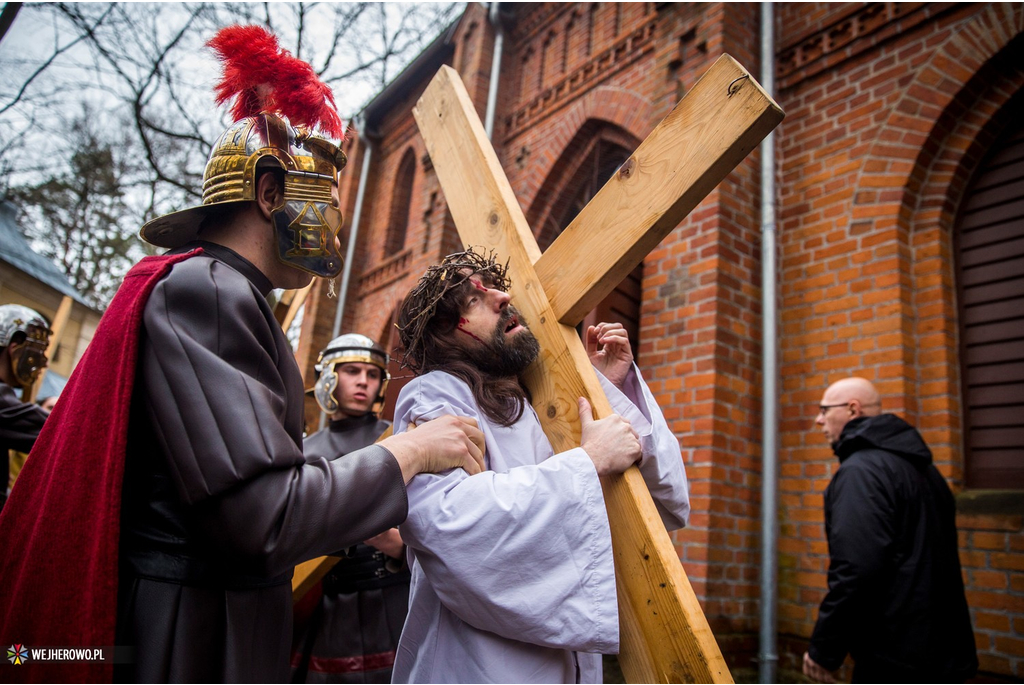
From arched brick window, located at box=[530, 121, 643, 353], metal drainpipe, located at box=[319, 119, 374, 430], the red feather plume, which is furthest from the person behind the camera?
metal drainpipe, located at box=[319, 119, 374, 430]

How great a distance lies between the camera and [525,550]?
1348 millimetres

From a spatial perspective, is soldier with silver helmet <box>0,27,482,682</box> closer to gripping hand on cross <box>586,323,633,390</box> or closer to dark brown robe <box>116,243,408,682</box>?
dark brown robe <box>116,243,408,682</box>

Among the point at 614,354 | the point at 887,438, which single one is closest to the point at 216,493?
the point at 614,354

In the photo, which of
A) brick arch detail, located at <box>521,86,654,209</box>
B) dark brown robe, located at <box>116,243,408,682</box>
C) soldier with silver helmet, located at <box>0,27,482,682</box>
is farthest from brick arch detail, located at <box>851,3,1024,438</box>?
dark brown robe, located at <box>116,243,408,682</box>

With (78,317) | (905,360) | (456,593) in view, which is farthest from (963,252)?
(78,317)

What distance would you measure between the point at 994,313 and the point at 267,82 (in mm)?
4129

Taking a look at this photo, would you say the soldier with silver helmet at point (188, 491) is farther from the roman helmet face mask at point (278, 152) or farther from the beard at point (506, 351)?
the beard at point (506, 351)

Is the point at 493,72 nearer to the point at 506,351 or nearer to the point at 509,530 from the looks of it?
the point at 506,351

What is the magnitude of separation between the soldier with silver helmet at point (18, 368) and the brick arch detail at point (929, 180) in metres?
4.68

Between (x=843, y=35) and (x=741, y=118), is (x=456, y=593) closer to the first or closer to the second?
(x=741, y=118)

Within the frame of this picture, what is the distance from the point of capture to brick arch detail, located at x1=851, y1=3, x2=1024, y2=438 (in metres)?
3.71

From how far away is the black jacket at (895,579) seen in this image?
9.16 feet

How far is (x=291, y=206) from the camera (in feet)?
4.77

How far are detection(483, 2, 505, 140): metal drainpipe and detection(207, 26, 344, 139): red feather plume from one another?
5.96m
